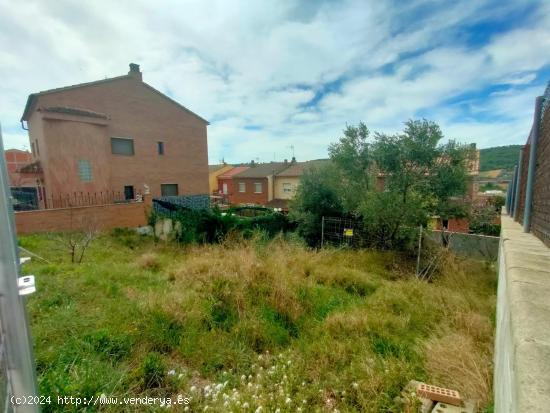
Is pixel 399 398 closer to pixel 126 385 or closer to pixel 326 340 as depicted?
pixel 326 340

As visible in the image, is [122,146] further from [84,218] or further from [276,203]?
[276,203]

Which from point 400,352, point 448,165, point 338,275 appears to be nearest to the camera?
point 400,352

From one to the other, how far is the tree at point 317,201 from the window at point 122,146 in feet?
34.3

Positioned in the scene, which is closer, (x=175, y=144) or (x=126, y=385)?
(x=126, y=385)

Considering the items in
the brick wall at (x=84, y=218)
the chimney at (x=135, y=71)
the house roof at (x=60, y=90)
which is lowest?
the brick wall at (x=84, y=218)

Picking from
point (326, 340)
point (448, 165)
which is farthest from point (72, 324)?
point (448, 165)

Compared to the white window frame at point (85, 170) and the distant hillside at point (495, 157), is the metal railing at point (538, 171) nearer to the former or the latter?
the white window frame at point (85, 170)

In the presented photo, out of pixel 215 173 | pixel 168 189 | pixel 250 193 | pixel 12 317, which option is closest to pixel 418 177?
pixel 12 317

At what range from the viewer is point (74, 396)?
208cm

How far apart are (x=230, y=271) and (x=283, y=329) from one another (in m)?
1.54

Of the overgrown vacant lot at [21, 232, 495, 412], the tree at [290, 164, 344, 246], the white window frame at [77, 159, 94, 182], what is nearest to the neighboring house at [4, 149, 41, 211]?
the white window frame at [77, 159, 94, 182]

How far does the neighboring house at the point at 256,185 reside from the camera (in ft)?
92.4

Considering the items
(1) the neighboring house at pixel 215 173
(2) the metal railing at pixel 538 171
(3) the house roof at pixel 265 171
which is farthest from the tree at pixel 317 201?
(1) the neighboring house at pixel 215 173

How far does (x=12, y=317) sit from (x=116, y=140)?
15.8 meters
